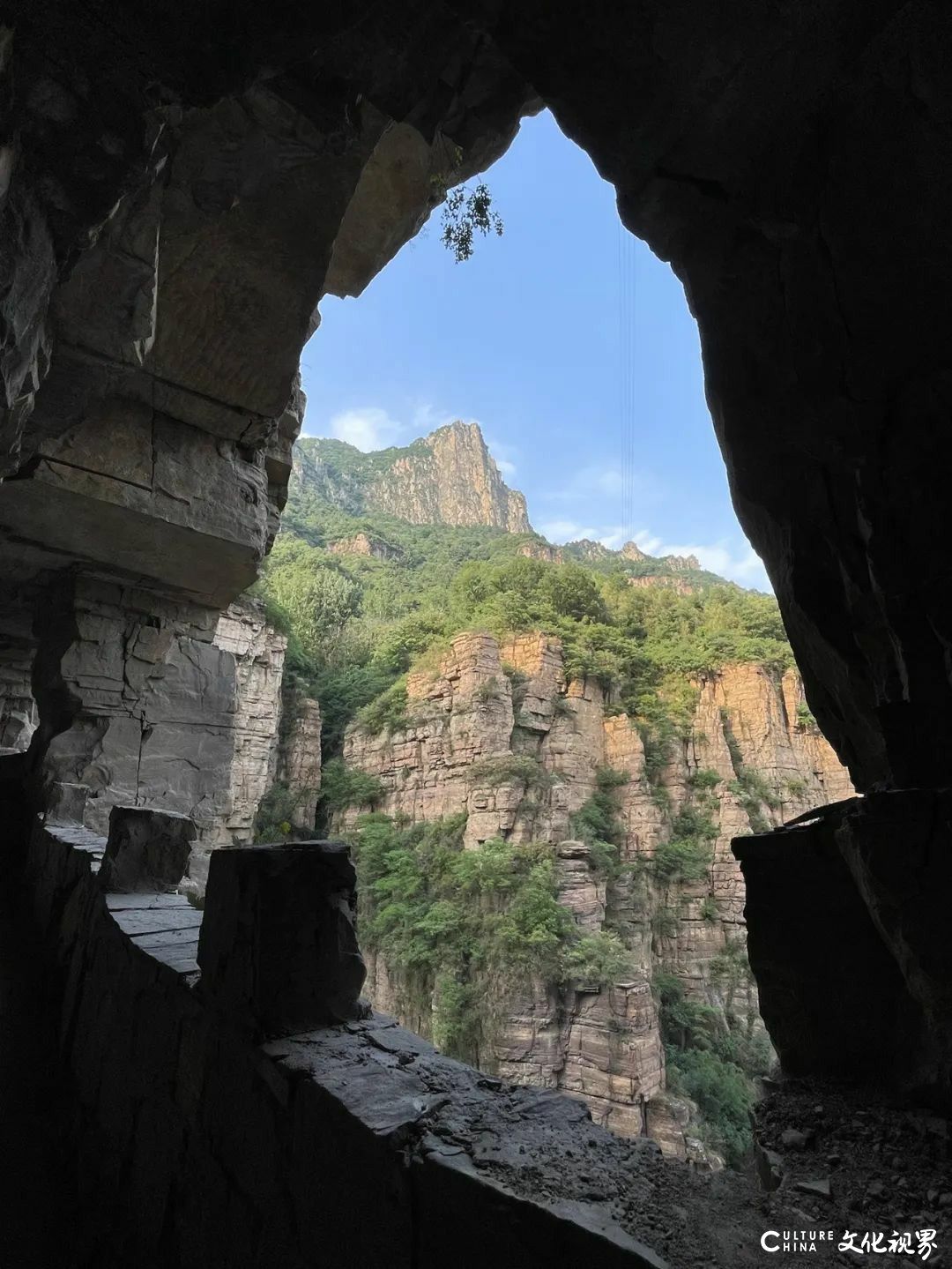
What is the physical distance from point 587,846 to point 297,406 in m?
14.7

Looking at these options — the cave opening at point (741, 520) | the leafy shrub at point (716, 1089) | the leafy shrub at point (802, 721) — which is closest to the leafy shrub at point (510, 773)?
the leafy shrub at point (716, 1089)

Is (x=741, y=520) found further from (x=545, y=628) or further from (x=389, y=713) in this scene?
(x=389, y=713)

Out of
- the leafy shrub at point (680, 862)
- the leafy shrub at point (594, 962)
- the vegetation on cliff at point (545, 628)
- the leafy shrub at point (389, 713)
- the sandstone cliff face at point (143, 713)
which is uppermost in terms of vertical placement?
the vegetation on cliff at point (545, 628)

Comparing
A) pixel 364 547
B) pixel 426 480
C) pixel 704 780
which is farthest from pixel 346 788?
pixel 426 480

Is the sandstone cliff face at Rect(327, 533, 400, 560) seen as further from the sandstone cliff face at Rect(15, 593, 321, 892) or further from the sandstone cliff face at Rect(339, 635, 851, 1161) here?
the sandstone cliff face at Rect(15, 593, 321, 892)

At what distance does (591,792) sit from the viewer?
20594 mm

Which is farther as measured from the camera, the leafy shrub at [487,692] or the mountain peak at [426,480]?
the mountain peak at [426,480]

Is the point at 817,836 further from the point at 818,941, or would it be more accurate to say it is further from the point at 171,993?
the point at 171,993

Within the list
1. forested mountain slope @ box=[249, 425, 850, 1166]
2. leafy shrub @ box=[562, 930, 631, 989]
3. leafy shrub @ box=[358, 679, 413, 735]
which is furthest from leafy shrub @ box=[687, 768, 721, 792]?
leafy shrub @ box=[358, 679, 413, 735]

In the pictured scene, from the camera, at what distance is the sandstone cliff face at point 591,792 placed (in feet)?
48.2

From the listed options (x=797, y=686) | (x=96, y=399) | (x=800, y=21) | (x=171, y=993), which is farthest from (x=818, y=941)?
(x=797, y=686)

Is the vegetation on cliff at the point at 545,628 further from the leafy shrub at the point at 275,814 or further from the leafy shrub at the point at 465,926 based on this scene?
the leafy shrub at the point at 465,926

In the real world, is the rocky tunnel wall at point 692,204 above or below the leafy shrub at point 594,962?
above

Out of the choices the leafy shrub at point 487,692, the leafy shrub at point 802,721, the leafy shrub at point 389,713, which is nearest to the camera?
the leafy shrub at point 487,692
